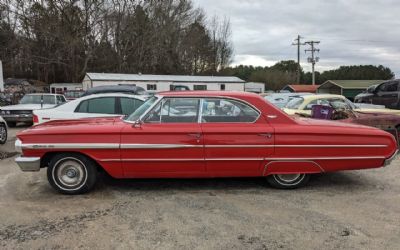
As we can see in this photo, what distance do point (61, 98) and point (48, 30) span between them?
39183 mm

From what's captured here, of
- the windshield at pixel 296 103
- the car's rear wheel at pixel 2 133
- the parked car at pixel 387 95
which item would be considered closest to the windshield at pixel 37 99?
the car's rear wheel at pixel 2 133

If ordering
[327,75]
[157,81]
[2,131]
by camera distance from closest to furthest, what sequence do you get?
[2,131], [157,81], [327,75]

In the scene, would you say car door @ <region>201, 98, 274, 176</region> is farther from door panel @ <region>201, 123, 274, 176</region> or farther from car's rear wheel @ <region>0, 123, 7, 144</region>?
car's rear wheel @ <region>0, 123, 7, 144</region>

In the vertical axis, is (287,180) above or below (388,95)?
below

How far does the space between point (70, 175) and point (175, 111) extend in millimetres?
1756

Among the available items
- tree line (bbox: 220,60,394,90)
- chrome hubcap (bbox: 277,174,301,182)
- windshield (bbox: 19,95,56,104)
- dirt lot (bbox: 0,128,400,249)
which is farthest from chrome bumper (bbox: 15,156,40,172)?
tree line (bbox: 220,60,394,90)

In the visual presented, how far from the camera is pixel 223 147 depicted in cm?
605

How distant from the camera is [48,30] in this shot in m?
54.8

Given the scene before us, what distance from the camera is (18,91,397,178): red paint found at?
6.01m

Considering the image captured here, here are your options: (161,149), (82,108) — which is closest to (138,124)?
(161,149)

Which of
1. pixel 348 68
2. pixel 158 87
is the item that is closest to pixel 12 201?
pixel 158 87

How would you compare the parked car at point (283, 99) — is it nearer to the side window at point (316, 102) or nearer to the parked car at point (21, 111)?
the side window at point (316, 102)

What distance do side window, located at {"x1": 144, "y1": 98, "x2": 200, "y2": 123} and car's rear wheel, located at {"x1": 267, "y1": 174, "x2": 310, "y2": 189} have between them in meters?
1.47

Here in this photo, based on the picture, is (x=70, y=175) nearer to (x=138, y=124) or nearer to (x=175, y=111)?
(x=138, y=124)
